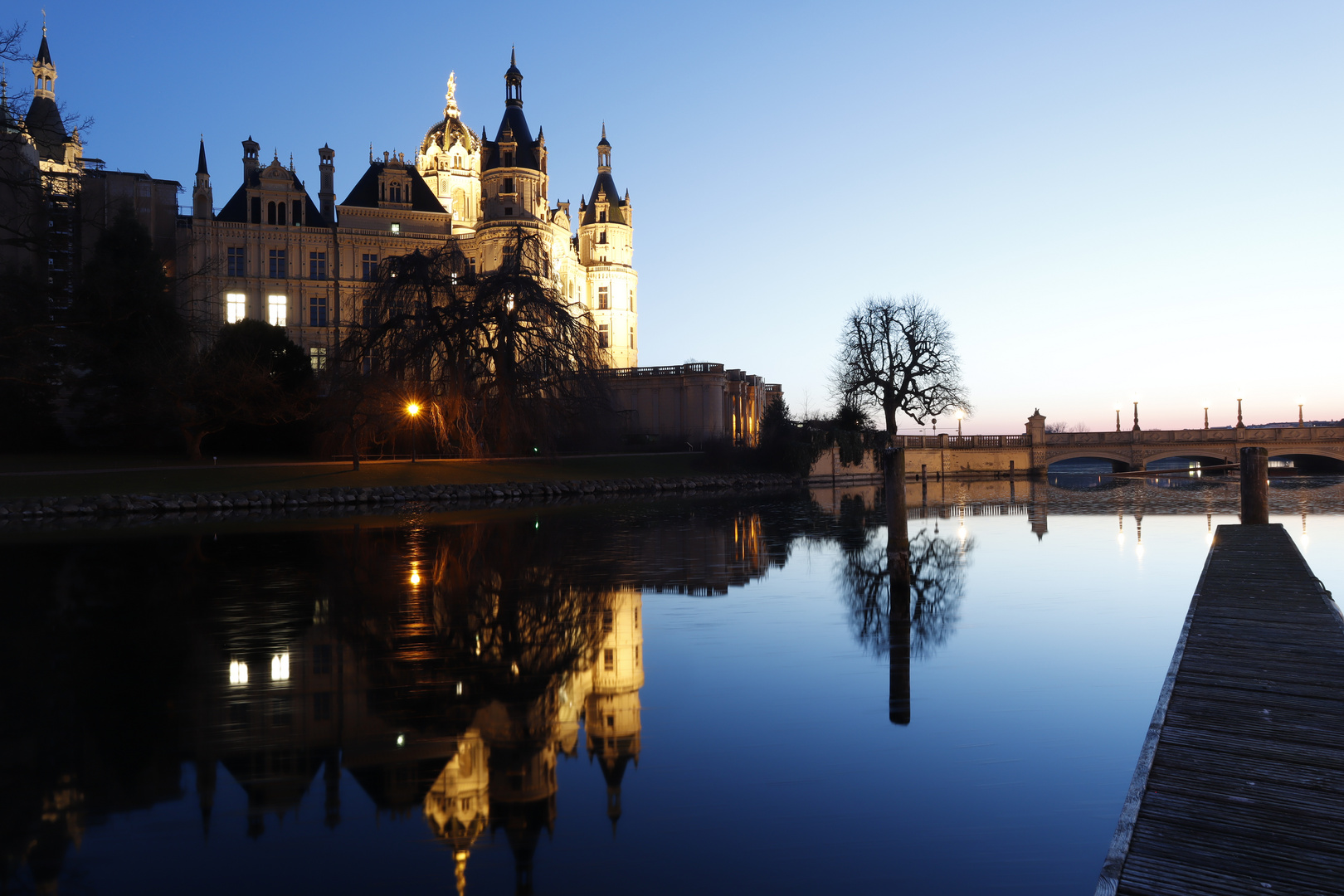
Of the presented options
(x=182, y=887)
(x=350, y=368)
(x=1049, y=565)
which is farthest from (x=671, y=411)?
(x=182, y=887)

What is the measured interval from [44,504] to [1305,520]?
121ft

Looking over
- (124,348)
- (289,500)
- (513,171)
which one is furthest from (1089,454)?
(124,348)

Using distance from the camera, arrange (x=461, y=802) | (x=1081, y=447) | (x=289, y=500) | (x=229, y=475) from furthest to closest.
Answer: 1. (x=1081, y=447)
2. (x=229, y=475)
3. (x=289, y=500)
4. (x=461, y=802)

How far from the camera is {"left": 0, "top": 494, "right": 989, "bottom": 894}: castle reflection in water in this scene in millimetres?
5258

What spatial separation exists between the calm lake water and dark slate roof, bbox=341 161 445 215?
54731mm

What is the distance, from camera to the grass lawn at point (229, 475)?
31.2 meters

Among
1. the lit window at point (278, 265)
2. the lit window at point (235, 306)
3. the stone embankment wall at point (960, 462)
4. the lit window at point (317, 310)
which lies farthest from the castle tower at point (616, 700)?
the lit window at point (278, 265)

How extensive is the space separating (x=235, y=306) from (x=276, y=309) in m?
2.60

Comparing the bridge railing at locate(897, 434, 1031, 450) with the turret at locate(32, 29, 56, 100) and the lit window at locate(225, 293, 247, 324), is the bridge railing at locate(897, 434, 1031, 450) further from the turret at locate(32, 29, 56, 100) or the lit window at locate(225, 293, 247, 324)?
the turret at locate(32, 29, 56, 100)

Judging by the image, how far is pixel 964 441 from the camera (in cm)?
7475

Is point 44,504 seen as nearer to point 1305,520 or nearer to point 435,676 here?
point 435,676

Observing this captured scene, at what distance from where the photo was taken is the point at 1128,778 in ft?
18.3

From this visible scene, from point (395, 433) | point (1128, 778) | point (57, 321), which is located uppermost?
point (57, 321)

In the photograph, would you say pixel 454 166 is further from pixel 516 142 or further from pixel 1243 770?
pixel 1243 770
